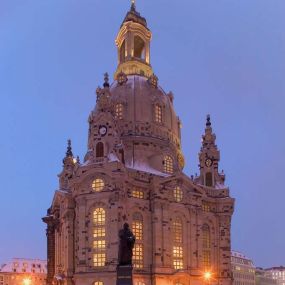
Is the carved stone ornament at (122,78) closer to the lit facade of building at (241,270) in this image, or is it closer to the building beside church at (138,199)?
the building beside church at (138,199)

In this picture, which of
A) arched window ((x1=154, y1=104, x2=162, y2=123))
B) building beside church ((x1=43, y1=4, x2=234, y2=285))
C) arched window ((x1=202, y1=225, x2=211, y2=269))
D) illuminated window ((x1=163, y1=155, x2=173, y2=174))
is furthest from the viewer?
arched window ((x1=154, y1=104, x2=162, y2=123))

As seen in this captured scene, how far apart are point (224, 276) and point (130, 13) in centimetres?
5423

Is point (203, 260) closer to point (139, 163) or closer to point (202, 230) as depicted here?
point (202, 230)

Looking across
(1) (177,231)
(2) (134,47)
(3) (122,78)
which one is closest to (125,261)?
(1) (177,231)

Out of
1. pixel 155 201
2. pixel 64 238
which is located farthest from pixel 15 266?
pixel 155 201

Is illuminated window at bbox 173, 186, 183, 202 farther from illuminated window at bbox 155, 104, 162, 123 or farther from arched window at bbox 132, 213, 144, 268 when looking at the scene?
illuminated window at bbox 155, 104, 162, 123

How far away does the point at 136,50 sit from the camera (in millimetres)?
114000

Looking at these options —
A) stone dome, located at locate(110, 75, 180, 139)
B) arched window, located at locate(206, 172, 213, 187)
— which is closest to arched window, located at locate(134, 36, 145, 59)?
stone dome, located at locate(110, 75, 180, 139)

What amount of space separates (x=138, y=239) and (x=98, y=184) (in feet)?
35.2

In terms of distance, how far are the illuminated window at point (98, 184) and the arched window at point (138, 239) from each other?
23.3 ft

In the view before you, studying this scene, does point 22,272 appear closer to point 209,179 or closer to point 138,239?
point 209,179

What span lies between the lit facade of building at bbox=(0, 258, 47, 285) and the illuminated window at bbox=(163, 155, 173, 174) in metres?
72.6

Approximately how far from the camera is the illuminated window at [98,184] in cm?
8638

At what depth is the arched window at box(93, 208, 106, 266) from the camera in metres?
84.2
